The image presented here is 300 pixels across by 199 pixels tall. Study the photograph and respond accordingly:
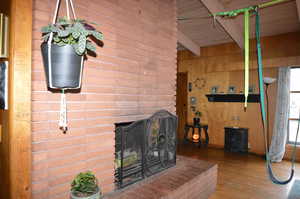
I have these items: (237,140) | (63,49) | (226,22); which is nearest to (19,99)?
(63,49)

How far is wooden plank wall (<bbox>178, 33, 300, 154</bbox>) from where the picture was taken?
3939 mm

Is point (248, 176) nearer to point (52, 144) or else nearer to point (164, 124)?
point (164, 124)

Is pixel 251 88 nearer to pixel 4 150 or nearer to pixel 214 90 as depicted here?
pixel 214 90

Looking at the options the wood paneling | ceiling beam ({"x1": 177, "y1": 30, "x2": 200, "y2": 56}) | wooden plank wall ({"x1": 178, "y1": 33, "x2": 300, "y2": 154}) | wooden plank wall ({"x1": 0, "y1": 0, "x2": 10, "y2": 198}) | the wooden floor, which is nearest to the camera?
wooden plank wall ({"x1": 0, "y1": 0, "x2": 10, "y2": 198})

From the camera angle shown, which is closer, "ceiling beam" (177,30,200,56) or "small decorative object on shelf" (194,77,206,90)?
"ceiling beam" (177,30,200,56)

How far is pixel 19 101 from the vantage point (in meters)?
1.13

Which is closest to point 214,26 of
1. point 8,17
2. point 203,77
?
point 203,77

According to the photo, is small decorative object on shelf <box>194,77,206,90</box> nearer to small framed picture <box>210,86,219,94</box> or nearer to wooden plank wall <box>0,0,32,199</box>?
small framed picture <box>210,86,219,94</box>

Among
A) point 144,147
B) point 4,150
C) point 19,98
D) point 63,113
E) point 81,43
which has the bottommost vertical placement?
point 144,147

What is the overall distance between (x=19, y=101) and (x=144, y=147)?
1205 mm

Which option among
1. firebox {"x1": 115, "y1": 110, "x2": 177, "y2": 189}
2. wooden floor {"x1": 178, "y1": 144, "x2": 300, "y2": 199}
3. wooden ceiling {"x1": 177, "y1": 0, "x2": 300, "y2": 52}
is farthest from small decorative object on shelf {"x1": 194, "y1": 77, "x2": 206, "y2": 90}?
firebox {"x1": 115, "y1": 110, "x2": 177, "y2": 189}

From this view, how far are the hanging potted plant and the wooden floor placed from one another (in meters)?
2.30

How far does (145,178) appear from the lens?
77.1 inches

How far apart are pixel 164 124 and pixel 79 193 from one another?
1.20 m
